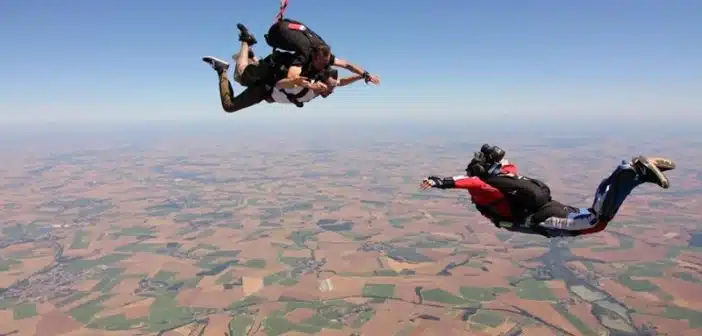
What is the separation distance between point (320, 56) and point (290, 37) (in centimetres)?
56

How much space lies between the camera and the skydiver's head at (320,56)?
→ 675 cm

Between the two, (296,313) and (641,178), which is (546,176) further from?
(641,178)

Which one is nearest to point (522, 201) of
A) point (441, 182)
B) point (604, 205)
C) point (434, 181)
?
point (604, 205)

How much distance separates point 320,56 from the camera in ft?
22.2

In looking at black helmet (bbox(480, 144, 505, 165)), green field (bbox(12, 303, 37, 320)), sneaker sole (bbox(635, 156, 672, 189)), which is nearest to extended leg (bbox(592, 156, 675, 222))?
sneaker sole (bbox(635, 156, 672, 189))

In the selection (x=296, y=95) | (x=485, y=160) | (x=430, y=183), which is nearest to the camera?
(x=296, y=95)

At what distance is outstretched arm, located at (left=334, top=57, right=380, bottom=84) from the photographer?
7946 millimetres

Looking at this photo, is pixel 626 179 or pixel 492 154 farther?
Answer: pixel 492 154

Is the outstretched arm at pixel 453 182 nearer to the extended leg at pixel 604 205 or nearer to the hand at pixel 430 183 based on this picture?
the hand at pixel 430 183

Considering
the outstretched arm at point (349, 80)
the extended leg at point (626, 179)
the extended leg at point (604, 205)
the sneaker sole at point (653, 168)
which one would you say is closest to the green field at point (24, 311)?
the outstretched arm at point (349, 80)

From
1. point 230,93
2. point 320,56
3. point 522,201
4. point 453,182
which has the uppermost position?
point 320,56

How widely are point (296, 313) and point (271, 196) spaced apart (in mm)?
111547

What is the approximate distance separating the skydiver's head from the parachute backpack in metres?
0.14

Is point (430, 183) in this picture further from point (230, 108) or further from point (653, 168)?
point (230, 108)
